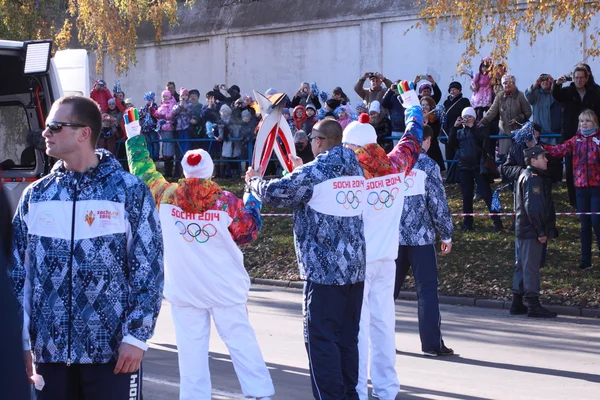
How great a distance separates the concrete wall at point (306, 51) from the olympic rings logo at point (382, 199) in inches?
564

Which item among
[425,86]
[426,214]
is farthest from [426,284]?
[425,86]

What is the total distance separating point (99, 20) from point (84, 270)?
21915 mm

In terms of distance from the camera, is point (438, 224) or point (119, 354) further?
point (438, 224)

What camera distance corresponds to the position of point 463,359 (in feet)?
30.6

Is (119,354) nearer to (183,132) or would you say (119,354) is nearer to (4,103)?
(4,103)

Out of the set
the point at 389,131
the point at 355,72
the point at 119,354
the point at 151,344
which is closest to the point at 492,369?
the point at 151,344

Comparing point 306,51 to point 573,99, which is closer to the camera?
point 573,99

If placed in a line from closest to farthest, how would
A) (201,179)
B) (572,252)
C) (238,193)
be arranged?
1. (201,179)
2. (572,252)
3. (238,193)

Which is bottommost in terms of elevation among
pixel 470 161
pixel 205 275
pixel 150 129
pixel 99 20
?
pixel 205 275

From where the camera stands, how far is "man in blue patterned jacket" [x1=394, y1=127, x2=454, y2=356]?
9125 millimetres

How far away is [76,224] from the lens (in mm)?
4465

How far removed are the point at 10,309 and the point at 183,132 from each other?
2065 cm

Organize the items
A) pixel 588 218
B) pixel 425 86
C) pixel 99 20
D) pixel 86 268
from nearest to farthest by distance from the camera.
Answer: pixel 86 268, pixel 588 218, pixel 425 86, pixel 99 20

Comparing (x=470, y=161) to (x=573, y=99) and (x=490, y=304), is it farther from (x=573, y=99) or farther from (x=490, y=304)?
(x=490, y=304)
